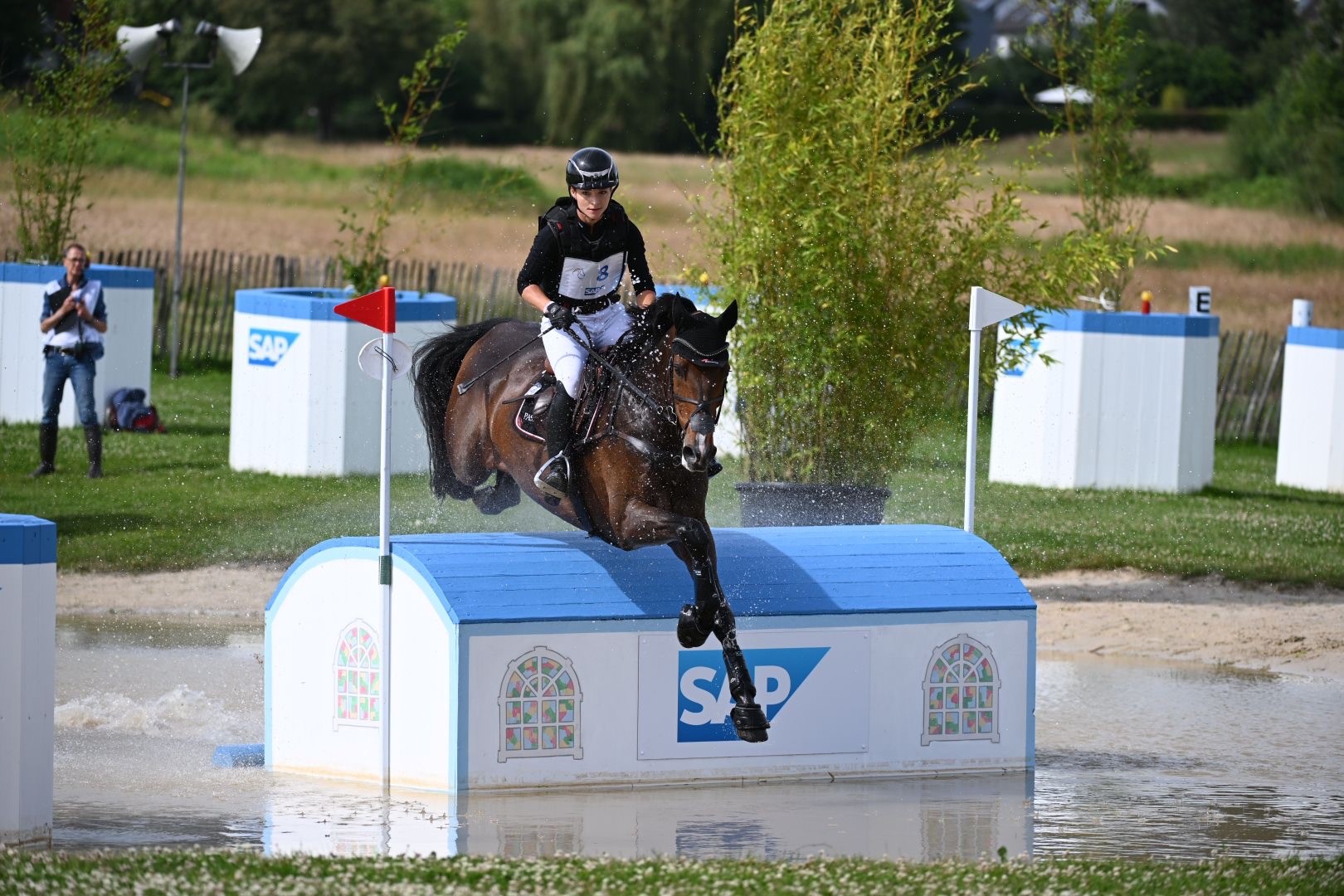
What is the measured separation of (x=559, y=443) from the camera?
26.6 ft

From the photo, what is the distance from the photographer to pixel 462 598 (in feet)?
25.6

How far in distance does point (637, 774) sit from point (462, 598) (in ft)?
3.53

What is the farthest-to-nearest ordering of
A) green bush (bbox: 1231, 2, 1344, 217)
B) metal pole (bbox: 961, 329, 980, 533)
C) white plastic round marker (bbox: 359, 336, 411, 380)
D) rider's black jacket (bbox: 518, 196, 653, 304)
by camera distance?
green bush (bbox: 1231, 2, 1344, 217) → metal pole (bbox: 961, 329, 980, 533) → white plastic round marker (bbox: 359, 336, 411, 380) → rider's black jacket (bbox: 518, 196, 653, 304)

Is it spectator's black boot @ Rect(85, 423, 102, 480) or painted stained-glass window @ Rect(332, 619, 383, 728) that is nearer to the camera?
painted stained-glass window @ Rect(332, 619, 383, 728)

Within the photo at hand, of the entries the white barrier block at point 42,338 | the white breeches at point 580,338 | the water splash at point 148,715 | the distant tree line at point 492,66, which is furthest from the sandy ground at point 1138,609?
the distant tree line at point 492,66

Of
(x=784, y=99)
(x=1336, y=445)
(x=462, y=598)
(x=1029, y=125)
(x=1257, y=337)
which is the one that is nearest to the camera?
(x=462, y=598)

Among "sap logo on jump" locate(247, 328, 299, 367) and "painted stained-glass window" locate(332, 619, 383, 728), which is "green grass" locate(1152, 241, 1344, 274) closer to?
"sap logo on jump" locate(247, 328, 299, 367)

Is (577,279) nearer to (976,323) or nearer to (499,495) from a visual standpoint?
(499,495)

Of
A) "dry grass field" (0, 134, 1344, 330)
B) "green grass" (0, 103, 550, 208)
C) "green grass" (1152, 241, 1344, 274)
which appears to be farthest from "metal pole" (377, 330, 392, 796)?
"green grass" (0, 103, 550, 208)

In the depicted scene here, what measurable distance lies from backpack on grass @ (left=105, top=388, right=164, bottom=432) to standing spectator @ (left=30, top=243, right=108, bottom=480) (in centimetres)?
233

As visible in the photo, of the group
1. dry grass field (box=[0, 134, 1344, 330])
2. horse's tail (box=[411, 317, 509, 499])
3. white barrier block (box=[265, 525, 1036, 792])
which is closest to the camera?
white barrier block (box=[265, 525, 1036, 792])

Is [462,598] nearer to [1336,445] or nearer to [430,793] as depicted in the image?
[430,793]

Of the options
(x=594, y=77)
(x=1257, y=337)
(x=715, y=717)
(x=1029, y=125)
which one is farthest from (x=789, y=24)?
(x=1029, y=125)

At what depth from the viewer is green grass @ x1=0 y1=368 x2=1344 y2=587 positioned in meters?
13.8
